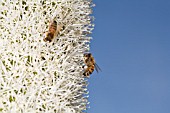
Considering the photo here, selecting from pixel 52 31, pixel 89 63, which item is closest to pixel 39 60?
pixel 52 31

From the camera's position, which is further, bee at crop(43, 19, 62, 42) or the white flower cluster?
bee at crop(43, 19, 62, 42)

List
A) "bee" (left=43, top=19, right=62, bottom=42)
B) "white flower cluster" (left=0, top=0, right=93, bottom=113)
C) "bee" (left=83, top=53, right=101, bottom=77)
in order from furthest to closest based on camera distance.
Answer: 1. "bee" (left=83, top=53, right=101, bottom=77)
2. "bee" (left=43, top=19, right=62, bottom=42)
3. "white flower cluster" (left=0, top=0, right=93, bottom=113)

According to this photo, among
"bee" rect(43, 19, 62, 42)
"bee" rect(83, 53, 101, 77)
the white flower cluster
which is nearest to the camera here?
the white flower cluster

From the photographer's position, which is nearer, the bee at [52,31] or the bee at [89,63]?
the bee at [52,31]

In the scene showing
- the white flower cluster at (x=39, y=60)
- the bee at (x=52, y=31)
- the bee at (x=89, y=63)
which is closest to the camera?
the white flower cluster at (x=39, y=60)

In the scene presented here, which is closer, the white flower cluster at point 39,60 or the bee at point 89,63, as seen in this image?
the white flower cluster at point 39,60

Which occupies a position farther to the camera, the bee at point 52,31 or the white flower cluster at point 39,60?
the bee at point 52,31

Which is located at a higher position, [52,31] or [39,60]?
[52,31]

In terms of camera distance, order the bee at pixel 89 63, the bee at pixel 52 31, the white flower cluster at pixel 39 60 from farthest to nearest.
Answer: the bee at pixel 89 63 < the bee at pixel 52 31 < the white flower cluster at pixel 39 60

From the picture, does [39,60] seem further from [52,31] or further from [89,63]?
[89,63]
